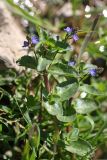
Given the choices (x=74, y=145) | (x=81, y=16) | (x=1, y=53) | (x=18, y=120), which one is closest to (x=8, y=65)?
(x=1, y=53)

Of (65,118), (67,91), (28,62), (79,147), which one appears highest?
(28,62)

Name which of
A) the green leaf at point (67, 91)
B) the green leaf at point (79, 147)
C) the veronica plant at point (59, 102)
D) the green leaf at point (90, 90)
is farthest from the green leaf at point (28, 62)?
the green leaf at point (79, 147)

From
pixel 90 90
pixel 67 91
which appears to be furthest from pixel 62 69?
pixel 90 90

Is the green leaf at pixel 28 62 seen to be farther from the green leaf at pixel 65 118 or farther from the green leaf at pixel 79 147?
the green leaf at pixel 79 147

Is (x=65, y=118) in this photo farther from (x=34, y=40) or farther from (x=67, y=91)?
(x=34, y=40)

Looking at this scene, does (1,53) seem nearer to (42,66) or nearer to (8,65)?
(8,65)

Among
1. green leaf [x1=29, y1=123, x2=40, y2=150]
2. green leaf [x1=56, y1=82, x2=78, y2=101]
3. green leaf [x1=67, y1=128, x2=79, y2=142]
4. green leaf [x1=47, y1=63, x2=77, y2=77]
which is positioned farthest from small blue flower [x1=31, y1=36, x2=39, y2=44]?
green leaf [x1=67, y1=128, x2=79, y2=142]

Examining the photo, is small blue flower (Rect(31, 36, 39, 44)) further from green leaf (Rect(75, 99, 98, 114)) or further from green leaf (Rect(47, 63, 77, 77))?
green leaf (Rect(75, 99, 98, 114))
